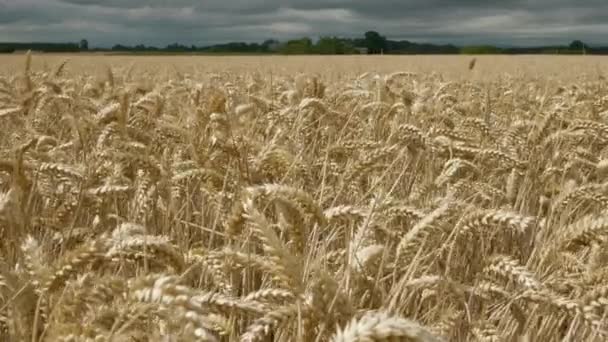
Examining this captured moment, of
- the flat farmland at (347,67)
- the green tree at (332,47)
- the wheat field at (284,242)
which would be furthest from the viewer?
the green tree at (332,47)

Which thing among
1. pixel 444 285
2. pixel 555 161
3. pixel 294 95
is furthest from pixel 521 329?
pixel 294 95

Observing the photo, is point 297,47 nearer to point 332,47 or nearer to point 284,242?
point 332,47

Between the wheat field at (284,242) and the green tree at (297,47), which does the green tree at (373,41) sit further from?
the wheat field at (284,242)

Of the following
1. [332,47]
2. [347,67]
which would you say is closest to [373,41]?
[332,47]

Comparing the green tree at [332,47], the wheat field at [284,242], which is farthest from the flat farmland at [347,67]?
the green tree at [332,47]

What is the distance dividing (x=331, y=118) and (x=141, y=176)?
A: 1.44 metres

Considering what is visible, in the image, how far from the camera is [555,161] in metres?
2.90

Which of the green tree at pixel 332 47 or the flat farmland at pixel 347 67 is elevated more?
the green tree at pixel 332 47

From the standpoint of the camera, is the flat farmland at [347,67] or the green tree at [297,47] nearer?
the flat farmland at [347,67]

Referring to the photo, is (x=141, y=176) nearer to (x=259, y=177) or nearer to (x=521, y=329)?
(x=259, y=177)

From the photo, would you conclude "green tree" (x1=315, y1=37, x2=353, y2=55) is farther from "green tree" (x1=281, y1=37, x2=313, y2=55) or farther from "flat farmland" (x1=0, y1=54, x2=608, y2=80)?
"flat farmland" (x1=0, y1=54, x2=608, y2=80)

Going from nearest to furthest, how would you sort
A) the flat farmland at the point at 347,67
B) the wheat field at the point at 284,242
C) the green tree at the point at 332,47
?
the wheat field at the point at 284,242
the flat farmland at the point at 347,67
the green tree at the point at 332,47

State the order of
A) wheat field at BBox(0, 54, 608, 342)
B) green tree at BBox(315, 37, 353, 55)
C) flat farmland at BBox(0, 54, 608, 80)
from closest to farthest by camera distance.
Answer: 1. wheat field at BBox(0, 54, 608, 342)
2. flat farmland at BBox(0, 54, 608, 80)
3. green tree at BBox(315, 37, 353, 55)

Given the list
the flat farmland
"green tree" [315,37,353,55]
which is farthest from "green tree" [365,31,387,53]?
the flat farmland
